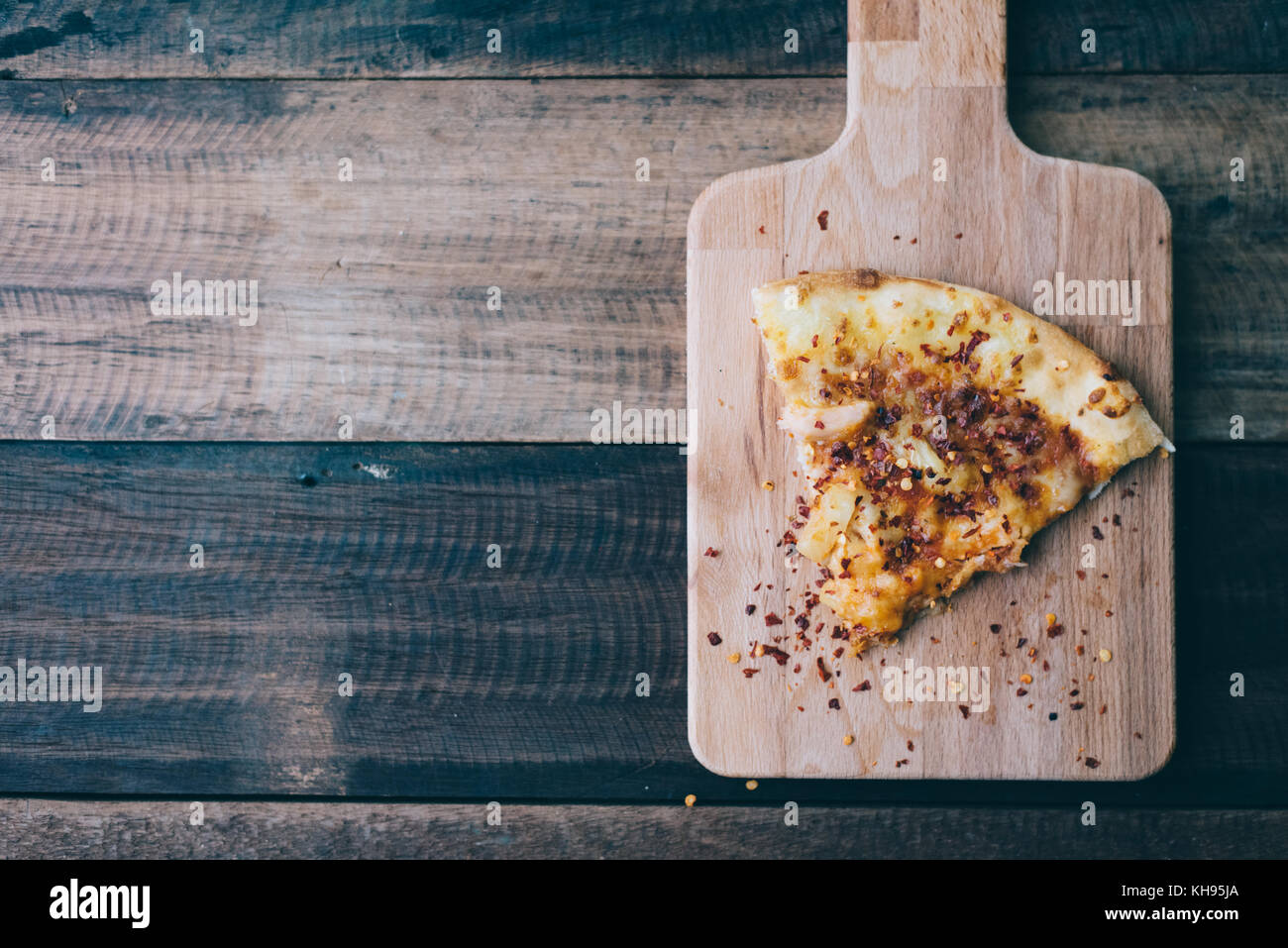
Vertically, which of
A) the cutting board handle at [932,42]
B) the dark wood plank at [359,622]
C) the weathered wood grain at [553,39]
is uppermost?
the weathered wood grain at [553,39]

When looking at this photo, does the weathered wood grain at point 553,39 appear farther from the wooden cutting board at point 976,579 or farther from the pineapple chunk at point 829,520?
the pineapple chunk at point 829,520

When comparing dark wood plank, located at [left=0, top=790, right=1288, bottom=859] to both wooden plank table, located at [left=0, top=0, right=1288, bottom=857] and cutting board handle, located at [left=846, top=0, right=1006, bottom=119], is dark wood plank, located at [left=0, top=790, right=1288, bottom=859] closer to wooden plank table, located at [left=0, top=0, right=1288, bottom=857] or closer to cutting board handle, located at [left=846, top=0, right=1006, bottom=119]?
wooden plank table, located at [left=0, top=0, right=1288, bottom=857]

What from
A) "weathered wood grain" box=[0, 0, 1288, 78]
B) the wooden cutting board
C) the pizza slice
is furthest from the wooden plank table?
the pizza slice

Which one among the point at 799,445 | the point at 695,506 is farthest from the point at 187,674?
the point at 799,445

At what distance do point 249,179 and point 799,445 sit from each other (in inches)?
72.6

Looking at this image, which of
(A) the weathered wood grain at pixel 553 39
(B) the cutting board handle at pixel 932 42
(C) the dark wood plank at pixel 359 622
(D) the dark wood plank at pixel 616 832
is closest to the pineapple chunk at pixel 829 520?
(C) the dark wood plank at pixel 359 622

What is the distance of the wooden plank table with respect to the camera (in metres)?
2.66

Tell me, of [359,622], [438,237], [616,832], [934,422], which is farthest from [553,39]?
[616,832]

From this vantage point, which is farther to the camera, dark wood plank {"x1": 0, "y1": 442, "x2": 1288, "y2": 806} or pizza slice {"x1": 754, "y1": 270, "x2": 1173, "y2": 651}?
dark wood plank {"x1": 0, "y1": 442, "x2": 1288, "y2": 806}

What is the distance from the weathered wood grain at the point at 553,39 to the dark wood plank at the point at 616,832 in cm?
223

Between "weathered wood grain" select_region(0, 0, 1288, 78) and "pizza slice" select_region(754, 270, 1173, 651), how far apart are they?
0.85 meters

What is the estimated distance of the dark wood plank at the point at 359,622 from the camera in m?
2.72

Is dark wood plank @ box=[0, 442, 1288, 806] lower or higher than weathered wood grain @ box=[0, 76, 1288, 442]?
lower

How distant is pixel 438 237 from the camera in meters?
2.71
